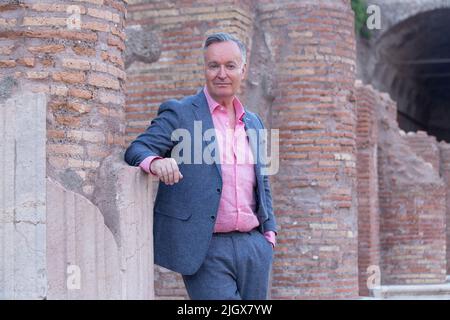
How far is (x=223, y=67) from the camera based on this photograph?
4281 mm

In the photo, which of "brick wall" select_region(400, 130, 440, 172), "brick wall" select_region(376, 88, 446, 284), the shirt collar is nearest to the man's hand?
the shirt collar

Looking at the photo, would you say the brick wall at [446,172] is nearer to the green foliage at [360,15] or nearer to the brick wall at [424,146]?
the brick wall at [424,146]

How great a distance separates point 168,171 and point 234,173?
0.38 meters

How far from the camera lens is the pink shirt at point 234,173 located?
4195mm

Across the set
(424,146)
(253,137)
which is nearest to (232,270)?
(253,137)

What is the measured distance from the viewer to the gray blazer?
414 cm

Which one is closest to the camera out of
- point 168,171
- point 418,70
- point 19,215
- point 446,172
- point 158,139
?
point 168,171

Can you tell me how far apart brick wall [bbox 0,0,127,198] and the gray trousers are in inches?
29.4

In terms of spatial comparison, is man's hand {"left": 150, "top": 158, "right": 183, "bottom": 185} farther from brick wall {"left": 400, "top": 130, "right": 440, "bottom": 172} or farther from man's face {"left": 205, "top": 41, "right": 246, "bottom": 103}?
brick wall {"left": 400, "top": 130, "right": 440, "bottom": 172}

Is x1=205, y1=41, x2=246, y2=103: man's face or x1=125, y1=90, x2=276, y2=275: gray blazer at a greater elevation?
x1=205, y1=41, x2=246, y2=103: man's face

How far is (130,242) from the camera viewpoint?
4297mm

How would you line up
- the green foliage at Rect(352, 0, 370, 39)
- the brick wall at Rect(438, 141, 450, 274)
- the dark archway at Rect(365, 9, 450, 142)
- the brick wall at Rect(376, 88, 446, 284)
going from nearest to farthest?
1. the brick wall at Rect(376, 88, 446, 284)
2. the brick wall at Rect(438, 141, 450, 274)
3. the green foliage at Rect(352, 0, 370, 39)
4. the dark archway at Rect(365, 9, 450, 142)

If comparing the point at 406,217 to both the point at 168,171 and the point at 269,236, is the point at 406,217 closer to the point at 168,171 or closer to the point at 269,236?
the point at 269,236
